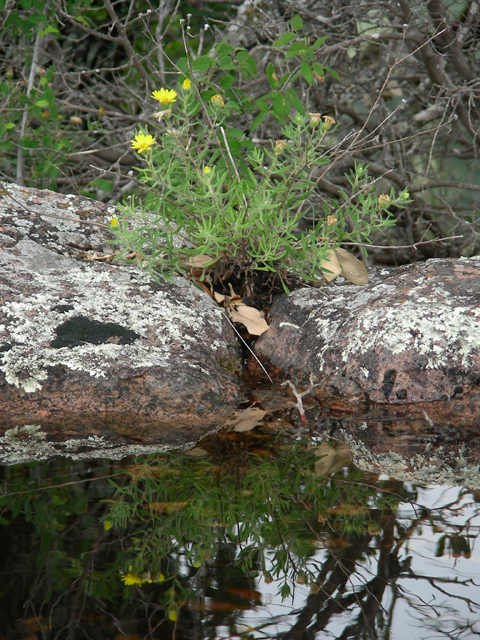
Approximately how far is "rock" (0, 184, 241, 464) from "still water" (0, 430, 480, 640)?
20 cm

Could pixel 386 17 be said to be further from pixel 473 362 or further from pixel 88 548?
pixel 88 548

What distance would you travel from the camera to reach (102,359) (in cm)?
198

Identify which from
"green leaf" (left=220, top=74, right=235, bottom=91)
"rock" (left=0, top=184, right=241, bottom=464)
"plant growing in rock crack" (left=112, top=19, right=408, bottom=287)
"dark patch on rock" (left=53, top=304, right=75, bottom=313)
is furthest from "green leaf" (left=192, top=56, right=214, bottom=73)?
"dark patch on rock" (left=53, top=304, right=75, bottom=313)

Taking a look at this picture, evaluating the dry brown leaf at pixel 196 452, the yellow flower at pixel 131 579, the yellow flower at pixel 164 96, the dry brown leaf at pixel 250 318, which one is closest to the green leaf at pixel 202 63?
the yellow flower at pixel 164 96

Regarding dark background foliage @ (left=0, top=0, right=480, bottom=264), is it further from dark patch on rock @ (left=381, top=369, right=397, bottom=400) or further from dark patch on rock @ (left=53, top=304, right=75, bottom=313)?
dark patch on rock @ (left=381, top=369, right=397, bottom=400)

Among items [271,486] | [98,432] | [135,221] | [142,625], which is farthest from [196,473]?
[135,221]

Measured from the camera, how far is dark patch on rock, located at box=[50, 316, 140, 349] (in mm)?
2057

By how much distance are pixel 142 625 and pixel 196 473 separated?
565 millimetres

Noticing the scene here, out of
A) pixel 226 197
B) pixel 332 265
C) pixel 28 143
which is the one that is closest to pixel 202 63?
pixel 226 197

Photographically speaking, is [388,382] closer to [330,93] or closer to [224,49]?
[224,49]

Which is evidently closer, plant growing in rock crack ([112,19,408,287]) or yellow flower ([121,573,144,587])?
yellow flower ([121,573,144,587])

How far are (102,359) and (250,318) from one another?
0.69 m

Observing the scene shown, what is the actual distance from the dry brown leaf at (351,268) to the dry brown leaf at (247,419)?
2.65 feet

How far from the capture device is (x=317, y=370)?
2.19m
